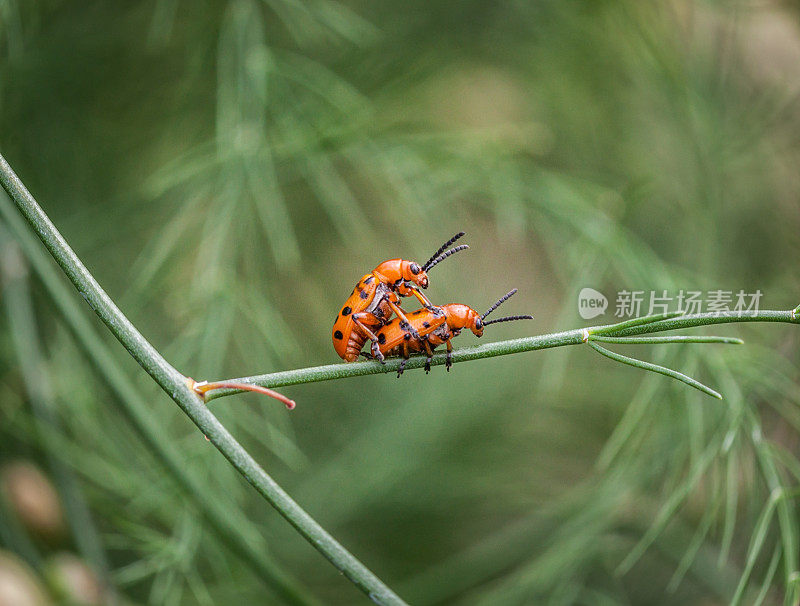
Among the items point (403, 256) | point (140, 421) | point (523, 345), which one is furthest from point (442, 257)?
point (403, 256)

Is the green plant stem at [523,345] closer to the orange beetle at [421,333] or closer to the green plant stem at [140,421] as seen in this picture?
the orange beetle at [421,333]

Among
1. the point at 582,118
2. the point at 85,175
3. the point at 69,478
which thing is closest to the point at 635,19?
the point at 582,118

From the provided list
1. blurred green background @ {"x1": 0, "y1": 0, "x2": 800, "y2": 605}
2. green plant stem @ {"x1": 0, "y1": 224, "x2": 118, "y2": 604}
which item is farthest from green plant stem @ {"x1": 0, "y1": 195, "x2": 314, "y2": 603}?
green plant stem @ {"x1": 0, "y1": 224, "x2": 118, "y2": 604}

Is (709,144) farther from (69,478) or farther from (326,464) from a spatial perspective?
(69,478)

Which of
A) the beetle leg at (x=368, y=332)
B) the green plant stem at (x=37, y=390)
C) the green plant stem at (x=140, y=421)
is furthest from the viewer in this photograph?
the green plant stem at (x=37, y=390)

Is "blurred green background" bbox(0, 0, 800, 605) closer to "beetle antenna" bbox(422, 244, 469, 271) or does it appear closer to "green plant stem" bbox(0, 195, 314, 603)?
"green plant stem" bbox(0, 195, 314, 603)

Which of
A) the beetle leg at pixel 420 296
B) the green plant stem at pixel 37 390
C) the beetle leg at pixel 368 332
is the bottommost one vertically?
the green plant stem at pixel 37 390

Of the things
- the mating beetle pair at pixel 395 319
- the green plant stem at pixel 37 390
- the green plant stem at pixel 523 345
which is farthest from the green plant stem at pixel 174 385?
the green plant stem at pixel 37 390
